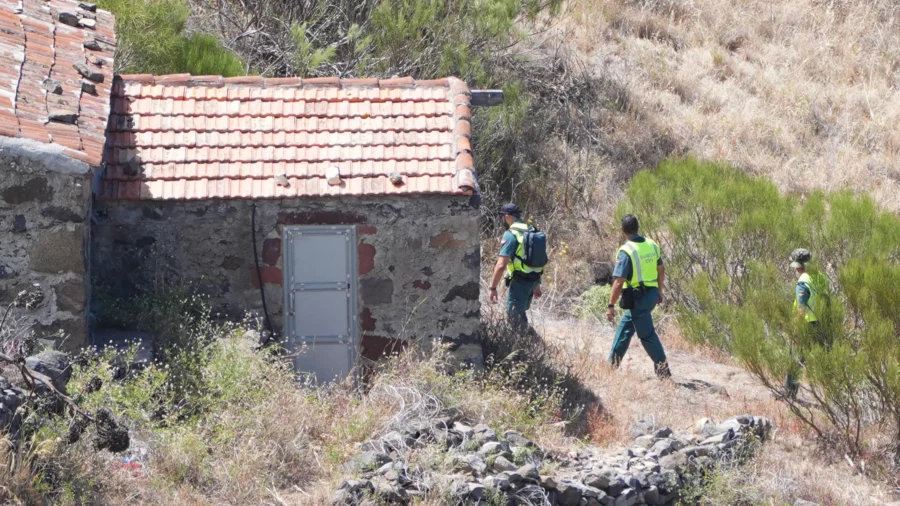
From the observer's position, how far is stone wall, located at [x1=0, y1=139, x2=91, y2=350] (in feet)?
25.3

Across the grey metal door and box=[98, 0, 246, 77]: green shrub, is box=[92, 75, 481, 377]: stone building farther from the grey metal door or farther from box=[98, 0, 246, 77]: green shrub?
box=[98, 0, 246, 77]: green shrub

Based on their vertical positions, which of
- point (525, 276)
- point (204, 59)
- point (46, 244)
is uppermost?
point (204, 59)

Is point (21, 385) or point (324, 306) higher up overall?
point (324, 306)

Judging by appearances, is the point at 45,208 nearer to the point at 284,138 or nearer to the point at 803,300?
the point at 284,138

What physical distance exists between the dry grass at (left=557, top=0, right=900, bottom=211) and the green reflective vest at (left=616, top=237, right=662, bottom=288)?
9.05 metres

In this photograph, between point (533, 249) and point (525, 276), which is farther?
point (525, 276)

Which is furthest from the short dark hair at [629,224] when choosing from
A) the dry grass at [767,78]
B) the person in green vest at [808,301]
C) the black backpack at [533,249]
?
the dry grass at [767,78]

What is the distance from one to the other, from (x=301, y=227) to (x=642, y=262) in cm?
318

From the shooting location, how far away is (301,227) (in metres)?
9.08

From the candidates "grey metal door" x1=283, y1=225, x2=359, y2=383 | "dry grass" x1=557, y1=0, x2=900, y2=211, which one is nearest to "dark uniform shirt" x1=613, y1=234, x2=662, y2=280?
"grey metal door" x1=283, y1=225, x2=359, y2=383

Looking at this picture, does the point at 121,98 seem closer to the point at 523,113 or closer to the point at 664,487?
the point at 664,487

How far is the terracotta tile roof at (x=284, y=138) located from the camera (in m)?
9.02

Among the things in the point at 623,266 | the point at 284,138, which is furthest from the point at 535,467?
the point at 284,138

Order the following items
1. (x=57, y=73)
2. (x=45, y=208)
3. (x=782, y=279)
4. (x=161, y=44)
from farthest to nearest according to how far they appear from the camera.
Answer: (x=161, y=44) < (x=782, y=279) < (x=57, y=73) < (x=45, y=208)
